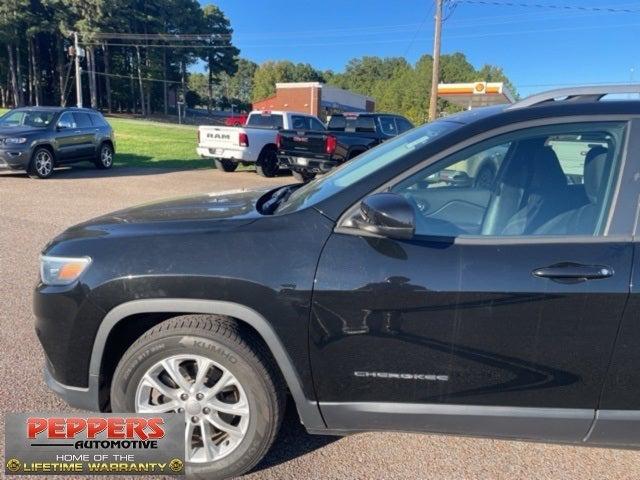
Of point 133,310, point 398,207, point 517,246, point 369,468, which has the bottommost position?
point 369,468

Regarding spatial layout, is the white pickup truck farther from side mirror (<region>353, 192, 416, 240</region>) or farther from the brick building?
the brick building

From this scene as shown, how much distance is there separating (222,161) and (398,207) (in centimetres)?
1411

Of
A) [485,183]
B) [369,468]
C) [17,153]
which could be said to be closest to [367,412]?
[369,468]

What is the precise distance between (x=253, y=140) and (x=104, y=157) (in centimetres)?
436

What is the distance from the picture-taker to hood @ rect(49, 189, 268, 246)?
235 centimetres

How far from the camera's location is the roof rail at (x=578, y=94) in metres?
2.31

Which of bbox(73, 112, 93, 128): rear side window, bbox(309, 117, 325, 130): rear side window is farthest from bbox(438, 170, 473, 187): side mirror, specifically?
bbox(73, 112, 93, 128): rear side window

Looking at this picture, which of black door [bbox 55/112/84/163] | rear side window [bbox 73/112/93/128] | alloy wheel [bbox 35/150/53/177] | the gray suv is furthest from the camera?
rear side window [bbox 73/112/93/128]

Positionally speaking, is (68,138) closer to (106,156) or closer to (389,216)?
(106,156)

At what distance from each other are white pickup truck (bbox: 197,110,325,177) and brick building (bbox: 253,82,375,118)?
41910 mm

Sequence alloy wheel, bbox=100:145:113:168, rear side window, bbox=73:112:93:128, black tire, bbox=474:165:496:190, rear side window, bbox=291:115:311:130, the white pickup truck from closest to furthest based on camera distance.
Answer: black tire, bbox=474:165:496:190 < rear side window, bbox=73:112:93:128 < the white pickup truck < alloy wheel, bbox=100:145:113:168 < rear side window, bbox=291:115:311:130

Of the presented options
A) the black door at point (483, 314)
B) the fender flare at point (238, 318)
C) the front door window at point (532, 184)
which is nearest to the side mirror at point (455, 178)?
the front door window at point (532, 184)

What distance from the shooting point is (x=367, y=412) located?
7.34 feet

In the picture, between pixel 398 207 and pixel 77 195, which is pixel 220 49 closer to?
pixel 77 195
